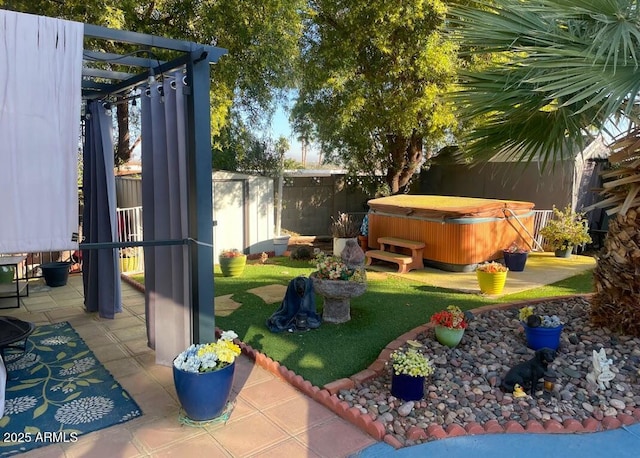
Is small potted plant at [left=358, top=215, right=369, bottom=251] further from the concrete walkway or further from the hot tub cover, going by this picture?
the concrete walkway

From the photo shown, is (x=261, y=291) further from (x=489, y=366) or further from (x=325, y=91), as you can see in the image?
(x=325, y=91)

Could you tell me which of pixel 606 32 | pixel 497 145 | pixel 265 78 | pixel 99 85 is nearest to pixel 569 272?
pixel 497 145

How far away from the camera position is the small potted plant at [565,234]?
374 inches

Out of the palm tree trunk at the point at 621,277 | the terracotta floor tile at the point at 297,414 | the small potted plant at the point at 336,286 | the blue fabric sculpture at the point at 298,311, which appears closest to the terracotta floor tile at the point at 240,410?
the terracotta floor tile at the point at 297,414

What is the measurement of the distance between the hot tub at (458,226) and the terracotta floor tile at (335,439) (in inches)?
221

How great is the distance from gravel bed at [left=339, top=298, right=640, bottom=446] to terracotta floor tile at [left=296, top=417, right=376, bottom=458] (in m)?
0.20

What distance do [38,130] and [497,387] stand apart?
13.0ft

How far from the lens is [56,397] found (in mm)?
3625

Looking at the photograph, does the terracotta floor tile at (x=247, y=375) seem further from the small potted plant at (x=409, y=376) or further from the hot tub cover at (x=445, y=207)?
the hot tub cover at (x=445, y=207)

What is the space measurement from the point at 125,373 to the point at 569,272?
7673 mm

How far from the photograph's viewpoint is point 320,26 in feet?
35.4

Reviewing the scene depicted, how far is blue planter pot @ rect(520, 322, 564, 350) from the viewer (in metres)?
4.32

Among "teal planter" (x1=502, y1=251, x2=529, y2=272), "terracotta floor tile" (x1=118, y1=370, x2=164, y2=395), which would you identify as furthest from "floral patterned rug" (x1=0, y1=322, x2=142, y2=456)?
"teal planter" (x1=502, y1=251, x2=529, y2=272)

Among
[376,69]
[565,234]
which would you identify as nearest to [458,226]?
[565,234]
